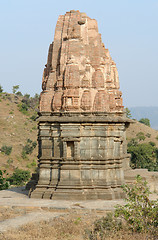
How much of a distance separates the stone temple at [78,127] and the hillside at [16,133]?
86.3 feet

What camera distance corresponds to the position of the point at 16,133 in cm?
5306

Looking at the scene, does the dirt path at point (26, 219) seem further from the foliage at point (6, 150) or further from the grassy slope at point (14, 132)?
the foliage at point (6, 150)

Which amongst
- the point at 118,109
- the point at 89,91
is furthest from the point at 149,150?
the point at 89,91

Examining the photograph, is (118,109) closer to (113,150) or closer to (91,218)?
(113,150)

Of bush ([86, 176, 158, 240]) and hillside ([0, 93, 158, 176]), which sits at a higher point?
hillside ([0, 93, 158, 176])

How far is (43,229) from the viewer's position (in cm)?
1076

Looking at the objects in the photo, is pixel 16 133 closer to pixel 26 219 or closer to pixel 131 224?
pixel 26 219

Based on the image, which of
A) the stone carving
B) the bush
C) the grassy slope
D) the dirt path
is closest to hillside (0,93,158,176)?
the grassy slope

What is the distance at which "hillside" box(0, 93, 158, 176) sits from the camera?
4524 cm

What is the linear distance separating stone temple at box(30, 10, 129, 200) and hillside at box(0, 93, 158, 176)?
2632 cm

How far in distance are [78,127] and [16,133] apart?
3837cm

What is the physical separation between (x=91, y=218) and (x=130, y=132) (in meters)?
Result: 55.7

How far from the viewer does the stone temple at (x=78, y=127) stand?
50.4ft

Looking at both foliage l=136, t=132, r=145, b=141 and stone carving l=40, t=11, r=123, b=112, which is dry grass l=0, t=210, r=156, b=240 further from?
foliage l=136, t=132, r=145, b=141
